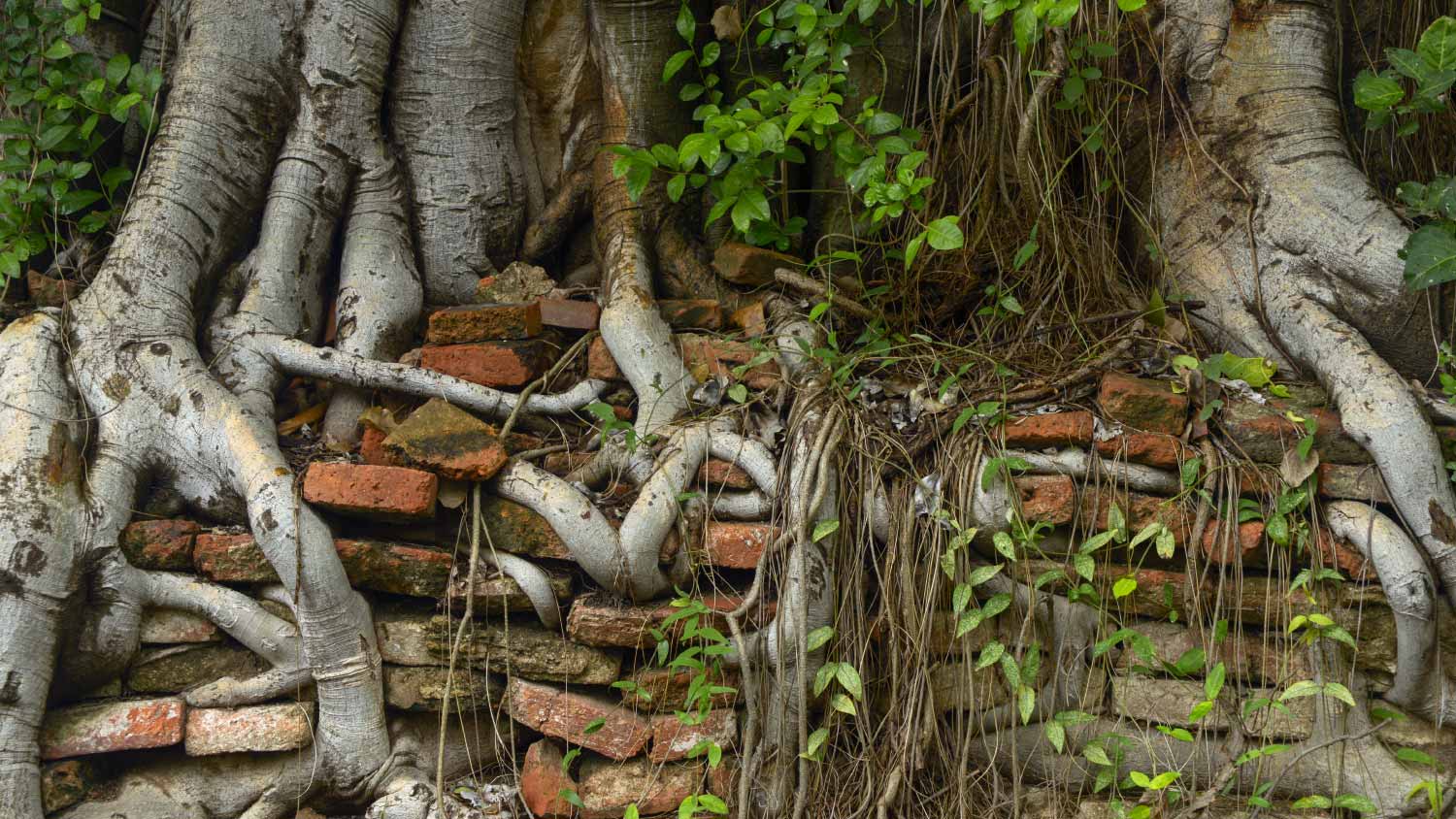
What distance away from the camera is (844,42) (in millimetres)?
2768

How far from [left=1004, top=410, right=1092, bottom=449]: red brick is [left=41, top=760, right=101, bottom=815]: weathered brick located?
7.61ft

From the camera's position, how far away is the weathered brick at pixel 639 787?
2256 mm

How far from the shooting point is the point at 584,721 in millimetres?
2285

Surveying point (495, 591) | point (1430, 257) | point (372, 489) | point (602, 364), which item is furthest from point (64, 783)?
point (1430, 257)

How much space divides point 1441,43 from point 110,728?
11.7ft

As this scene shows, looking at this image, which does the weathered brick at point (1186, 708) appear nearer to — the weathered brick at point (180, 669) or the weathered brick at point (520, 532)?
the weathered brick at point (520, 532)

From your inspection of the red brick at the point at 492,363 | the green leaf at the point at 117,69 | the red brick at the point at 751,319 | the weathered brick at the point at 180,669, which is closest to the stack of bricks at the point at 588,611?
the weathered brick at the point at 180,669

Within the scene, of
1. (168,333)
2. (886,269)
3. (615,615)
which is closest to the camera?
(615,615)

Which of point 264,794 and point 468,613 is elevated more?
point 468,613

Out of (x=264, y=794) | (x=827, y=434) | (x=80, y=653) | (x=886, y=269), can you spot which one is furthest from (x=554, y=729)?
(x=886, y=269)

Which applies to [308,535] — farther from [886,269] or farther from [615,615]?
[886,269]

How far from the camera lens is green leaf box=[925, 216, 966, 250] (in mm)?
2414

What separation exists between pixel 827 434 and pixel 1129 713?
3.18 ft

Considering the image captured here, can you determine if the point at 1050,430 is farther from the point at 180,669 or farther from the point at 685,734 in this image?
the point at 180,669
